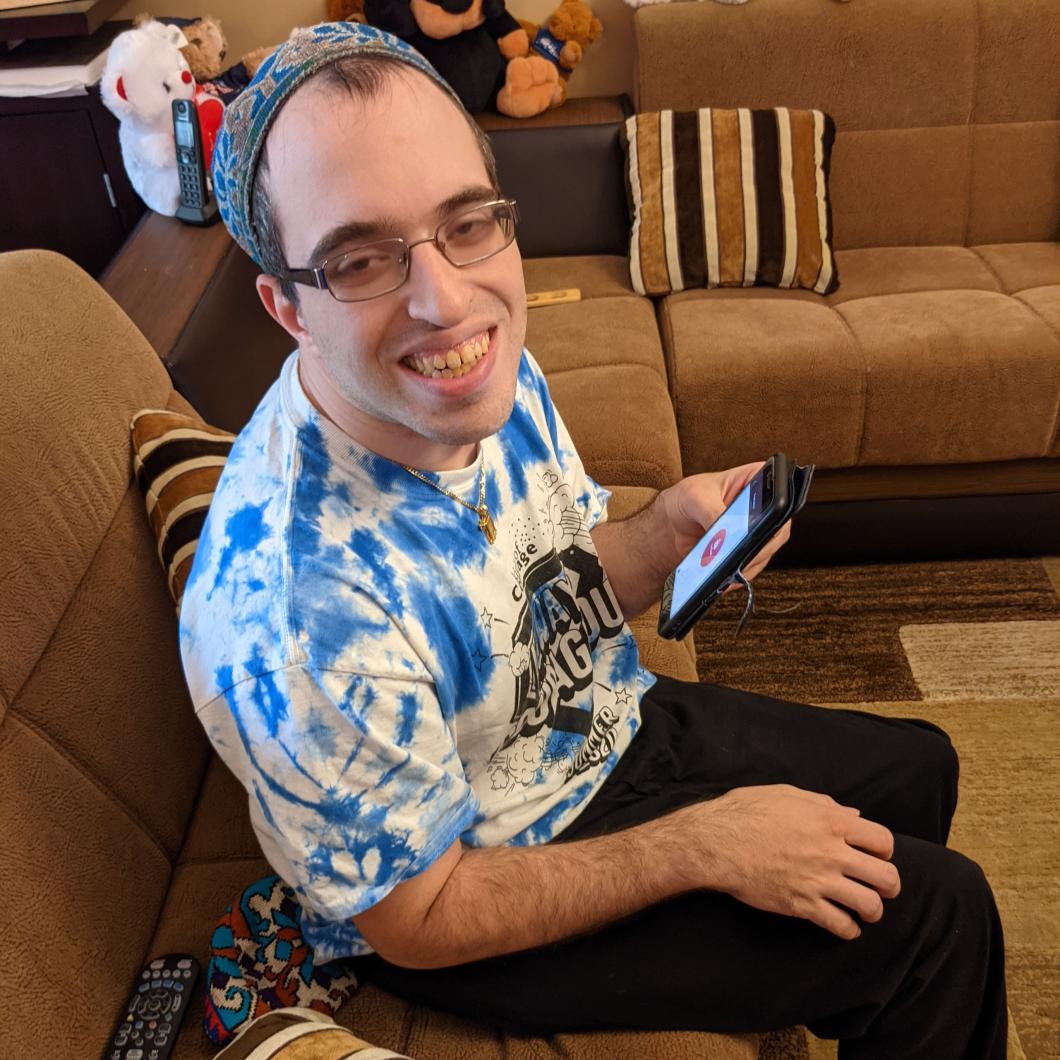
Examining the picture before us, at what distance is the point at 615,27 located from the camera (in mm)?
2623

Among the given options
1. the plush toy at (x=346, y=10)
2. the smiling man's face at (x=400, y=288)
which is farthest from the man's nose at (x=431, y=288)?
the plush toy at (x=346, y=10)

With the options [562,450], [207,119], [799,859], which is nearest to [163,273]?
[207,119]

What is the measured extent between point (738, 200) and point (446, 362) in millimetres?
1530

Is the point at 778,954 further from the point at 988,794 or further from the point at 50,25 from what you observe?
the point at 50,25

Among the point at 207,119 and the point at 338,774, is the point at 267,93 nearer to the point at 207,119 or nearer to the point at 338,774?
the point at 338,774

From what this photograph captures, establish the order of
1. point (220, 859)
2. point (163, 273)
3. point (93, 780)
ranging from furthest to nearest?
point (163, 273) → point (220, 859) → point (93, 780)

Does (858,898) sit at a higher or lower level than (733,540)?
lower

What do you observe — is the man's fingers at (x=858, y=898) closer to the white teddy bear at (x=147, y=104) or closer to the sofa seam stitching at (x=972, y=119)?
the white teddy bear at (x=147, y=104)

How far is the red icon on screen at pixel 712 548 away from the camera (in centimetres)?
108

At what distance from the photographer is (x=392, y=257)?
33.4 inches

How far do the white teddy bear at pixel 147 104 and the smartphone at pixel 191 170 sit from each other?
4cm

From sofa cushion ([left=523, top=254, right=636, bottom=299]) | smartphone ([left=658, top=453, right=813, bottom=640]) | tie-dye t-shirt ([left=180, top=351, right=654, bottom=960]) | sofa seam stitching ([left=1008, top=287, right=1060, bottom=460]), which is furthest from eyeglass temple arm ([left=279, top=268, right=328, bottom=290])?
sofa seam stitching ([left=1008, top=287, right=1060, bottom=460])

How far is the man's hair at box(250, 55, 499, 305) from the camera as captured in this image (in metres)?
0.82

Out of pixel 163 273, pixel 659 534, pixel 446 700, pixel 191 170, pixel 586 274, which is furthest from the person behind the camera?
pixel 586 274
